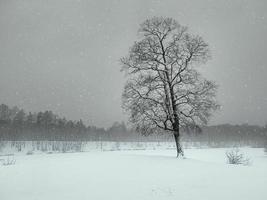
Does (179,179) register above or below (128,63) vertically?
below

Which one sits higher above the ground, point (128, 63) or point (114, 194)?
point (128, 63)

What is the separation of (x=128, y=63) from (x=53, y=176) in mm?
13743

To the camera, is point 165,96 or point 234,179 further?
Answer: point 165,96

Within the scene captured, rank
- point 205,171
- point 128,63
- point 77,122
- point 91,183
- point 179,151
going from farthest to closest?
point 77,122, point 128,63, point 179,151, point 205,171, point 91,183

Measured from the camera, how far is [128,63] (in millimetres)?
24234

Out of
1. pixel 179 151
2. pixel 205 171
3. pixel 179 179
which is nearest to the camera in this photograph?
pixel 179 179

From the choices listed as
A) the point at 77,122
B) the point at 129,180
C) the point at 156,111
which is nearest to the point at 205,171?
the point at 129,180

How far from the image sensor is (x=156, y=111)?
23.0m

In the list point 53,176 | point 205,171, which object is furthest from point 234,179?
point 53,176

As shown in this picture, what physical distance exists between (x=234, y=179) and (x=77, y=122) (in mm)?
136860

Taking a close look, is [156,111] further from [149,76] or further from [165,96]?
[149,76]

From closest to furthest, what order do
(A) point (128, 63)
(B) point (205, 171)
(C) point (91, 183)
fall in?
(C) point (91, 183), (B) point (205, 171), (A) point (128, 63)

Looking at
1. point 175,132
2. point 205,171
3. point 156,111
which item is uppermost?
point 156,111

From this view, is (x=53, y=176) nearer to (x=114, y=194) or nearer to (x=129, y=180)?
(x=129, y=180)
